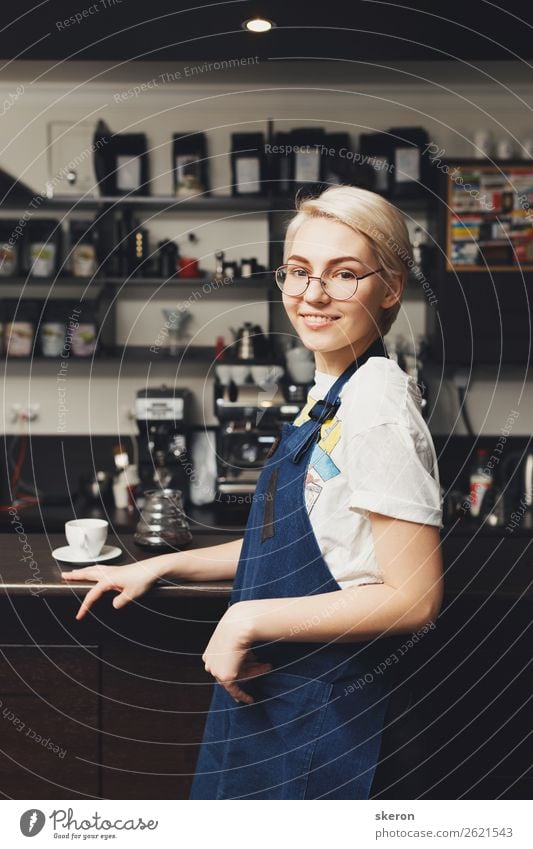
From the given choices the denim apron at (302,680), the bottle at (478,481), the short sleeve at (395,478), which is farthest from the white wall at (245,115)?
the short sleeve at (395,478)

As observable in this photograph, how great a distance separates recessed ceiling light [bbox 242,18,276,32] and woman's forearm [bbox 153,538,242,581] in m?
1.66

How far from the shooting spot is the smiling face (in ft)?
3.23

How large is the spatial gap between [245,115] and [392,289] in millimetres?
2572

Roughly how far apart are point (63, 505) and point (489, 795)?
2.11 metres

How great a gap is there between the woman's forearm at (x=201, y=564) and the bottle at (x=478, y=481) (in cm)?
191

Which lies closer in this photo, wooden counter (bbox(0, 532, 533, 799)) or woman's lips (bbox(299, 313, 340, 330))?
woman's lips (bbox(299, 313, 340, 330))

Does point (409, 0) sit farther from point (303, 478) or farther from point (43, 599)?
point (43, 599)

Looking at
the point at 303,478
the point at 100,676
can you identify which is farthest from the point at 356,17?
the point at 100,676

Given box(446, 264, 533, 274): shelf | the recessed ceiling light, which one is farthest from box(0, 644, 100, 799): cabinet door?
box(446, 264, 533, 274): shelf

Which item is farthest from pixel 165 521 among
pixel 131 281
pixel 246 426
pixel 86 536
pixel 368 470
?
pixel 131 281

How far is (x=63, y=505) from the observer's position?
309 cm
